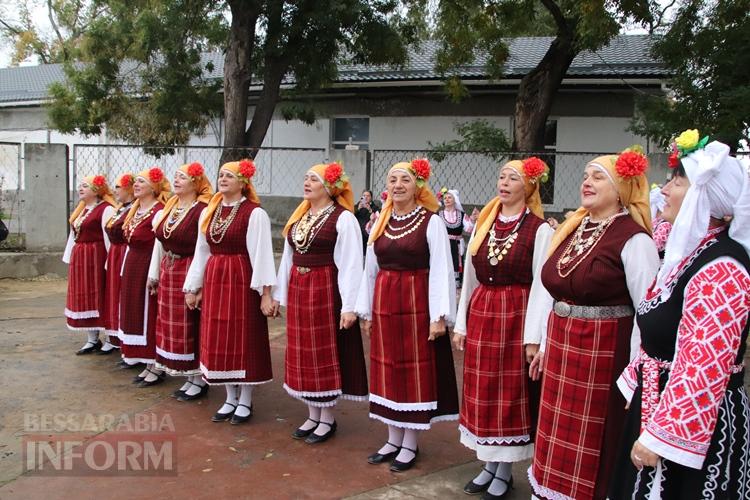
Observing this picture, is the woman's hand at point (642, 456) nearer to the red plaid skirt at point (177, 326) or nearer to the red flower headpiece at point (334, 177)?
the red flower headpiece at point (334, 177)

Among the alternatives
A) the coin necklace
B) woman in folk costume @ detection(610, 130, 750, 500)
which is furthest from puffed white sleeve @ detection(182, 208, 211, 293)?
woman in folk costume @ detection(610, 130, 750, 500)

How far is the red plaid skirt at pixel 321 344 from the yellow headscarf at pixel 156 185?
228cm

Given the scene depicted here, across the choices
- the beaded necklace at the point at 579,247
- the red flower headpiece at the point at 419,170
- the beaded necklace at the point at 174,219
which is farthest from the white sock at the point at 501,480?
the beaded necklace at the point at 174,219

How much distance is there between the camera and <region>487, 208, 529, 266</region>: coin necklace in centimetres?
404

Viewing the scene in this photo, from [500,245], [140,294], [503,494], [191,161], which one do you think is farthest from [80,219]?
[191,161]

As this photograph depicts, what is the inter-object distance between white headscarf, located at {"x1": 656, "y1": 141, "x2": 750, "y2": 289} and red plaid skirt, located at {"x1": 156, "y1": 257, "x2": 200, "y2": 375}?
4307 mm

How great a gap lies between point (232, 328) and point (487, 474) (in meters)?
2.20

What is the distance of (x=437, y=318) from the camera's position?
4441 mm

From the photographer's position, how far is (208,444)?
198 inches

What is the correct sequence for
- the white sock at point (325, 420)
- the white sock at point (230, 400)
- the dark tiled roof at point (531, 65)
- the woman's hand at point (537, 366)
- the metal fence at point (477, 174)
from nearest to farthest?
1. the woman's hand at point (537, 366)
2. the white sock at point (325, 420)
3. the white sock at point (230, 400)
4. the metal fence at point (477, 174)
5. the dark tiled roof at point (531, 65)

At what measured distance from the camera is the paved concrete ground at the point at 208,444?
4.30 m

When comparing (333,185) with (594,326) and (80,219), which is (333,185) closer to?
(594,326)

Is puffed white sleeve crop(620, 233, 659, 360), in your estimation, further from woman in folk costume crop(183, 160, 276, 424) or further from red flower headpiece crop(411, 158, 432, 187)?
woman in folk costume crop(183, 160, 276, 424)

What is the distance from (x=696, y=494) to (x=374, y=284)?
2709mm
